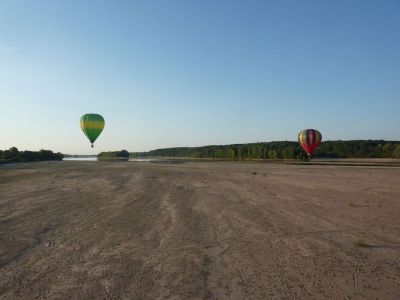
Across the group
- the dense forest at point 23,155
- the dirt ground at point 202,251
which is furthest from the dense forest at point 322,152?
the dirt ground at point 202,251

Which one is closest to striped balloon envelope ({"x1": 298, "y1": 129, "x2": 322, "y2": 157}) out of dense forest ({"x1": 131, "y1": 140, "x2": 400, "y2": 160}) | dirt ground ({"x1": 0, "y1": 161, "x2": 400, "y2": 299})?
dense forest ({"x1": 131, "y1": 140, "x2": 400, "y2": 160})

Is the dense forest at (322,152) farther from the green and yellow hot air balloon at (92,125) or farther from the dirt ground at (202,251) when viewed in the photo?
the dirt ground at (202,251)

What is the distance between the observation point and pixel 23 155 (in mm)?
109250

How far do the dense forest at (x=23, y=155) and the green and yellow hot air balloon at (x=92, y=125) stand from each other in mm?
39673

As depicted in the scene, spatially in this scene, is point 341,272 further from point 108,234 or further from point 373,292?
point 108,234

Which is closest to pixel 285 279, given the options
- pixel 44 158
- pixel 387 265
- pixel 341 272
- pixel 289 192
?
pixel 341 272

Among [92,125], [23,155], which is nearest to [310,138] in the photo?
[92,125]

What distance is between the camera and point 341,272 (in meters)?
6.88

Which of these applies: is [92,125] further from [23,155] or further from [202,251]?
[202,251]

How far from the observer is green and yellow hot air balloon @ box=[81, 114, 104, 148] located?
63.4m

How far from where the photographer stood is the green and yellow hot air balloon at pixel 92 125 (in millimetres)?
63375

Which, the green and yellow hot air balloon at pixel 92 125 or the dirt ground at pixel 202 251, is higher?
the green and yellow hot air balloon at pixel 92 125

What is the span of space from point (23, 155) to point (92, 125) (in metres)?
55.4

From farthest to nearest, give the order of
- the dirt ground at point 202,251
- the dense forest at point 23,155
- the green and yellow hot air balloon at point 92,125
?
the dense forest at point 23,155, the green and yellow hot air balloon at point 92,125, the dirt ground at point 202,251
